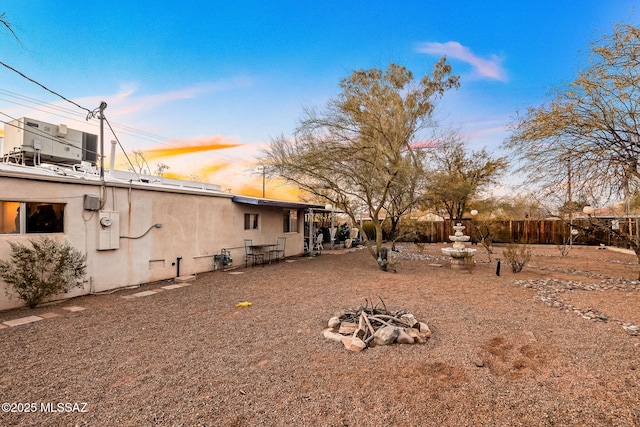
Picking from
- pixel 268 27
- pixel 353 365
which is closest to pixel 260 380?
pixel 353 365

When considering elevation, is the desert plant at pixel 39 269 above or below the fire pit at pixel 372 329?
above

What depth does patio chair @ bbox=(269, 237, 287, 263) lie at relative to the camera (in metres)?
11.9

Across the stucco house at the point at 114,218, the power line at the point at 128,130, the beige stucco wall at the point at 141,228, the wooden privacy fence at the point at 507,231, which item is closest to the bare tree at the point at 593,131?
the stucco house at the point at 114,218

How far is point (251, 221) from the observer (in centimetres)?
1115

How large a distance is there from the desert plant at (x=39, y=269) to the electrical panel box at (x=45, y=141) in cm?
265

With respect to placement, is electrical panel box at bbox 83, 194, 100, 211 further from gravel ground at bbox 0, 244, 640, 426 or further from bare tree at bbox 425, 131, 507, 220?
bare tree at bbox 425, 131, 507, 220

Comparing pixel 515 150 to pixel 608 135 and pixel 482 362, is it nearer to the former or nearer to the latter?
pixel 608 135

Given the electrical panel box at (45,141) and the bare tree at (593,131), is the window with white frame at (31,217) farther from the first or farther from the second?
the bare tree at (593,131)

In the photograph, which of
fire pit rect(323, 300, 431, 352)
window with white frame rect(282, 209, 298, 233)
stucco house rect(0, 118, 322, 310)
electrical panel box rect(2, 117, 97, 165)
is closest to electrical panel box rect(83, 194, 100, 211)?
stucco house rect(0, 118, 322, 310)

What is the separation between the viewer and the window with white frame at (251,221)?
10898 millimetres

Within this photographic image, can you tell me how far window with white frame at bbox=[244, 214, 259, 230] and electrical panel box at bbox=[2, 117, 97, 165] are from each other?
189 inches

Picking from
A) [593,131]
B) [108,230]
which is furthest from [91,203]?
[593,131]

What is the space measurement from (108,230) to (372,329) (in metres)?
6.03

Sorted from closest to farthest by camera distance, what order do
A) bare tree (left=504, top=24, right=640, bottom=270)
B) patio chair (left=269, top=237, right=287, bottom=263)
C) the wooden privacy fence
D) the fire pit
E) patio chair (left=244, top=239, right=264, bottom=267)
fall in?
the fire pit
bare tree (left=504, top=24, right=640, bottom=270)
patio chair (left=244, top=239, right=264, bottom=267)
patio chair (left=269, top=237, right=287, bottom=263)
the wooden privacy fence
